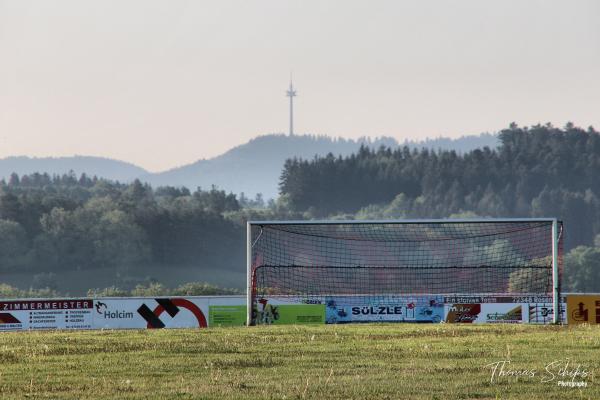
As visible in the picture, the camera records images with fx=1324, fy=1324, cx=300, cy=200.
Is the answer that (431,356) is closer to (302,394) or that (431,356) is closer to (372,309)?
(302,394)

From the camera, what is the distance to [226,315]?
43.8 m

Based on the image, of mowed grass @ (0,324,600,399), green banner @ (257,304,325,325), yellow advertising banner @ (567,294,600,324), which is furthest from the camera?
green banner @ (257,304,325,325)

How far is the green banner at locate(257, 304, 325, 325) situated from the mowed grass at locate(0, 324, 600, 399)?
8.10 m

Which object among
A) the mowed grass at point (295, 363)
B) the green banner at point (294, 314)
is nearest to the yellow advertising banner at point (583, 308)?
the mowed grass at point (295, 363)

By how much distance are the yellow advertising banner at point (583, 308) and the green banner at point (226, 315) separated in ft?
34.6

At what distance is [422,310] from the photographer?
4222 centimetres

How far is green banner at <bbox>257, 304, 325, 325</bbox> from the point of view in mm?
42438

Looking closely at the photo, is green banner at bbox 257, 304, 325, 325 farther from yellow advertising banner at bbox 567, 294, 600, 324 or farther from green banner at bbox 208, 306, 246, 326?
yellow advertising banner at bbox 567, 294, 600, 324

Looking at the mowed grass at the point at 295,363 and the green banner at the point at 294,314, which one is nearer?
the mowed grass at the point at 295,363

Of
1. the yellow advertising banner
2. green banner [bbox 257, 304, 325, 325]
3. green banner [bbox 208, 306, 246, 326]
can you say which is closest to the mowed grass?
the yellow advertising banner

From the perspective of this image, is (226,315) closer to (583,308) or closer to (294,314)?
(294,314)

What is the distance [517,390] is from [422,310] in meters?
21.3

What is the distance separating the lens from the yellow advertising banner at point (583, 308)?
41.1 metres

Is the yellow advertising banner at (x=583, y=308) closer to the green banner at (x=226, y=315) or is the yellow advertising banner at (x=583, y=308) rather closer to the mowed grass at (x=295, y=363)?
the mowed grass at (x=295, y=363)
